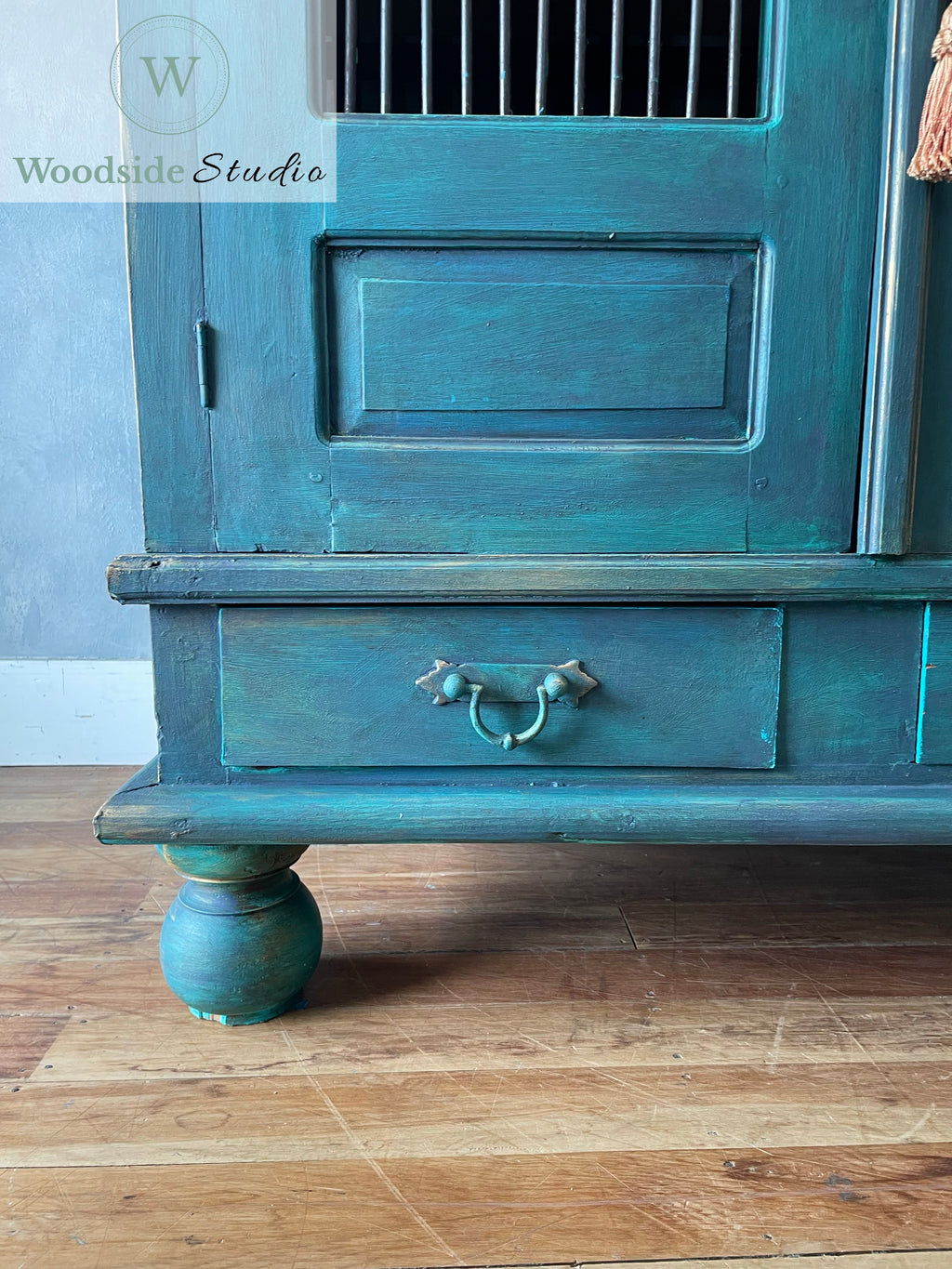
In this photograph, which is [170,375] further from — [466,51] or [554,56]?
[554,56]

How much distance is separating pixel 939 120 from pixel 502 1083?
0.77m

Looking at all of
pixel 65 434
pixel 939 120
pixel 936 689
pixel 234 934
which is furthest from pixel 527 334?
pixel 65 434

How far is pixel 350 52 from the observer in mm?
722

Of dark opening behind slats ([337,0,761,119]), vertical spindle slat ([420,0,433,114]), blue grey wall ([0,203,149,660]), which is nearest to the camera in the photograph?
vertical spindle slat ([420,0,433,114])

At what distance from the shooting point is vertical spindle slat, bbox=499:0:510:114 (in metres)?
0.70

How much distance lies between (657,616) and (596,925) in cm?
42

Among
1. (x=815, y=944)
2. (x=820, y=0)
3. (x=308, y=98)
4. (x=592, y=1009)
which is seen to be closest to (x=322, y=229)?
(x=308, y=98)

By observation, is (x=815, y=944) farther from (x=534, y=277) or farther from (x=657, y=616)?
(x=534, y=277)

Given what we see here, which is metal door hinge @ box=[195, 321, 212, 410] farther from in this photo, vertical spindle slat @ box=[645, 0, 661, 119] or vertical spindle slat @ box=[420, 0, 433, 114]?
vertical spindle slat @ box=[645, 0, 661, 119]

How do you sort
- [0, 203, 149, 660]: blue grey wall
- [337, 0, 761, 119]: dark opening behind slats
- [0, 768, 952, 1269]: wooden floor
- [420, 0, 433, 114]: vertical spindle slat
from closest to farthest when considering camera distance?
1. [0, 768, 952, 1269]: wooden floor
2. [420, 0, 433, 114]: vertical spindle slat
3. [337, 0, 761, 119]: dark opening behind slats
4. [0, 203, 149, 660]: blue grey wall

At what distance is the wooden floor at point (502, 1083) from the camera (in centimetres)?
60

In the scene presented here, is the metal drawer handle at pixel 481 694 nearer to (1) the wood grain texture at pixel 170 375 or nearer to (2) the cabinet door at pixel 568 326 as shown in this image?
(2) the cabinet door at pixel 568 326

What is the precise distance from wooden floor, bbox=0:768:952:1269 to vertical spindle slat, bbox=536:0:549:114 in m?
0.75

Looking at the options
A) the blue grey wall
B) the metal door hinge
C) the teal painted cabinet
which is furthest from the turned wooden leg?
the blue grey wall
